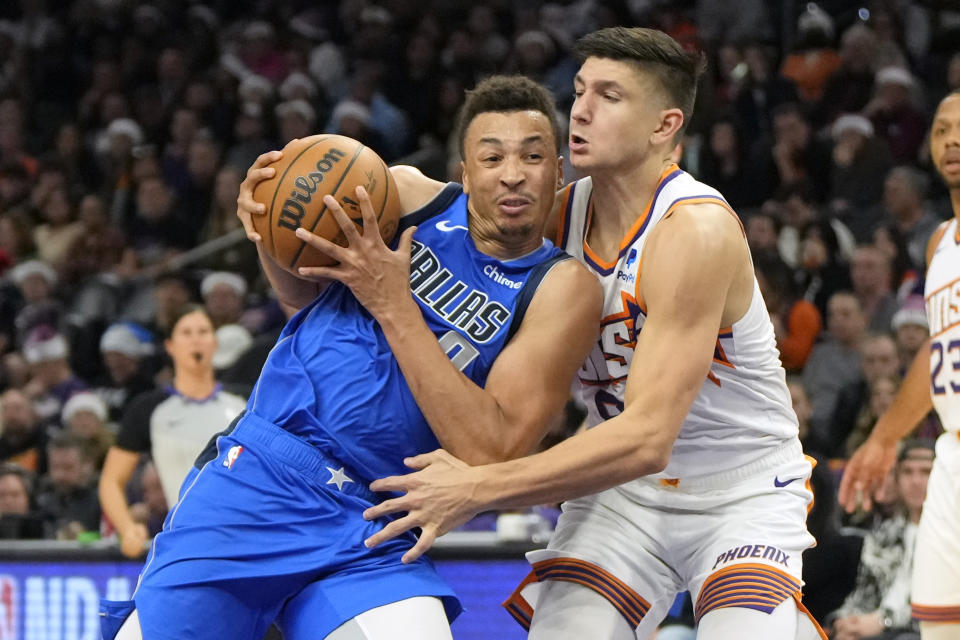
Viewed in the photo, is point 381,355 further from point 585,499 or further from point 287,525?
point 585,499

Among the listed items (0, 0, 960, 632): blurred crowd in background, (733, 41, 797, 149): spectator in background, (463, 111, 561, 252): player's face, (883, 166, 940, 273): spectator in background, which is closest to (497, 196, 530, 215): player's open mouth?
(463, 111, 561, 252): player's face

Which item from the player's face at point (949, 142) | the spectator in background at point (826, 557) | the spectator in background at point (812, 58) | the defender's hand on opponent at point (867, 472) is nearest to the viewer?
the player's face at point (949, 142)

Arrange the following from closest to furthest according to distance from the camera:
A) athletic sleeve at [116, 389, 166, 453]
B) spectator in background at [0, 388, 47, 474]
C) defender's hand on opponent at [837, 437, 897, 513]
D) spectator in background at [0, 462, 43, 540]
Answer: defender's hand on opponent at [837, 437, 897, 513] → athletic sleeve at [116, 389, 166, 453] → spectator in background at [0, 462, 43, 540] → spectator in background at [0, 388, 47, 474]

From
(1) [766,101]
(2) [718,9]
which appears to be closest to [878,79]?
(1) [766,101]

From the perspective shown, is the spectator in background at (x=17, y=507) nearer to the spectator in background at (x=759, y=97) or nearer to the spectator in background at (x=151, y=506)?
the spectator in background at (x=151, y=506)

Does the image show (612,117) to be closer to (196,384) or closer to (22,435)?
(196,384)

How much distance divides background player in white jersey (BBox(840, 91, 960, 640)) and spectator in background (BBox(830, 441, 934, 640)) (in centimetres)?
100

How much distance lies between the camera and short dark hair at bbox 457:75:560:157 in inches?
138

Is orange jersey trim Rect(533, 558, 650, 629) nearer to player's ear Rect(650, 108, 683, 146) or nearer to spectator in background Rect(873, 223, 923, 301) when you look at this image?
player's ear Rect(650, 108, 683, 146)

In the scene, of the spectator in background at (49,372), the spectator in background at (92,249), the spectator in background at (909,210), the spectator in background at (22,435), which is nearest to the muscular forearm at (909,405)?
the spectator in background at (909,210)

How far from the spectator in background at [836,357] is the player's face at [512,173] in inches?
175

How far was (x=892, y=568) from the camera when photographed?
5.79 meters

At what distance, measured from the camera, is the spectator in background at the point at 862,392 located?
7.27 m

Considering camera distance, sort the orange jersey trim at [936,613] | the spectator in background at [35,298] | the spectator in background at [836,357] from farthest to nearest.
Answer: the spectator in background at [35,298], the spectator in background at [836,357], the orange jersey trim at [936,613]
